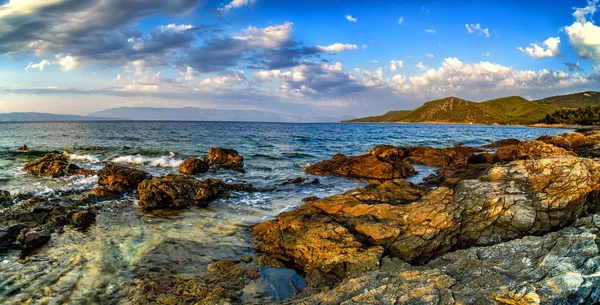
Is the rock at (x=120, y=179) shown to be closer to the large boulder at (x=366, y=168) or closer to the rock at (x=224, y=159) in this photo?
the rock at (x=224, y=159)

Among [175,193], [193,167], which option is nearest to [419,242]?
[175,193]

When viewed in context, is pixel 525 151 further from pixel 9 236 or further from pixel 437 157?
pixel 9 236

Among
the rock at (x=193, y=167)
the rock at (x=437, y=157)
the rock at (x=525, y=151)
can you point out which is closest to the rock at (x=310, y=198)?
the rock at (x=193, y=167)

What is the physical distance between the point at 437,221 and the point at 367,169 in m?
15.1

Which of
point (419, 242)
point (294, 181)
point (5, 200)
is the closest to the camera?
point (419, 242)

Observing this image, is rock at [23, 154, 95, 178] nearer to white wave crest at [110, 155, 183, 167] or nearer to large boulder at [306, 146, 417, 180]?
white wave crest at [110, 155, 183, 167]

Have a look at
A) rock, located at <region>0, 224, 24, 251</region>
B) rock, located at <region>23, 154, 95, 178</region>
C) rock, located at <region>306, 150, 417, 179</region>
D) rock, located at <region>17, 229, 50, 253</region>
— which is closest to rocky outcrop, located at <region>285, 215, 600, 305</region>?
rock, located at <region>17, 229, 50, 253</region>

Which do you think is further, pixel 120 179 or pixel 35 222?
pixel 120 179

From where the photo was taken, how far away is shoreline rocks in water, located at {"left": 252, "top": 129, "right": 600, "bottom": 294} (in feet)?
28.4

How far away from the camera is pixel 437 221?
934 centimetres

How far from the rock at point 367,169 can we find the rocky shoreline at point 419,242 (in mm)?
8040

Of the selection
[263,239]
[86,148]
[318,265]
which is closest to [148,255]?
[263,239]

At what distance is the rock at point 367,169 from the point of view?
23.8 metres

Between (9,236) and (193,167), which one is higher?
(193,167)
